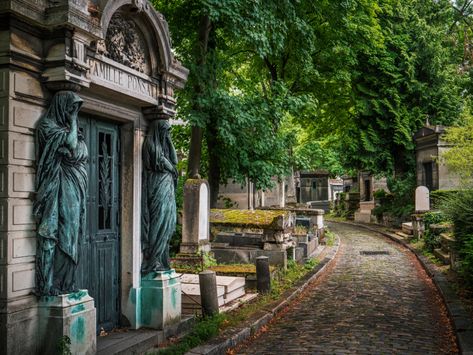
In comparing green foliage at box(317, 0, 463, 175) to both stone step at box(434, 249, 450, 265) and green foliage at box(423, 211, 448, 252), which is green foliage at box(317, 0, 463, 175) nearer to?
green foliage at box(423, 211, 448, 252)

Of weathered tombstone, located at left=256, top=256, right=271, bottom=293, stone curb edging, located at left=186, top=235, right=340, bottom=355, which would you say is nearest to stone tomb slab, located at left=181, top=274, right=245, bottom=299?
weathered tombstone, located at left=256, top=256, right=271, bottom=293

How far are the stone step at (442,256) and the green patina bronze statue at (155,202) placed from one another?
9.34 meters

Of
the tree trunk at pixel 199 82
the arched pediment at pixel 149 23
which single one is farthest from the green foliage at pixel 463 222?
the arched pediment at pixel 149 23

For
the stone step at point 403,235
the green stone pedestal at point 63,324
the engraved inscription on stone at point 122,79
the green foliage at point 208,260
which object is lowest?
the stone step at point 403,235

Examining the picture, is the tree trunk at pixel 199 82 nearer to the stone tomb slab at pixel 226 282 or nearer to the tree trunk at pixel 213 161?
the tree trunk at pixel 213 161

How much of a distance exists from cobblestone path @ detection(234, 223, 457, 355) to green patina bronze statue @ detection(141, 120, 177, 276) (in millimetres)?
1745

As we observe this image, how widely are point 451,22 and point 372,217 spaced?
494 inches

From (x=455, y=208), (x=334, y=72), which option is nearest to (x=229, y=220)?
(x=455, y=208)

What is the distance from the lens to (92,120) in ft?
18.6

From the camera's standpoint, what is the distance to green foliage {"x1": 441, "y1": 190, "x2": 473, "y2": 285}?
8.96m

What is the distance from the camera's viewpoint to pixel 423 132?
77.6 feet

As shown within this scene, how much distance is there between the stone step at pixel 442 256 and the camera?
1294cm

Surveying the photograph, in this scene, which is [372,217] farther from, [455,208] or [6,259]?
[6,259]

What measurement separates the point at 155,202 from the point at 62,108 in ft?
6.77
